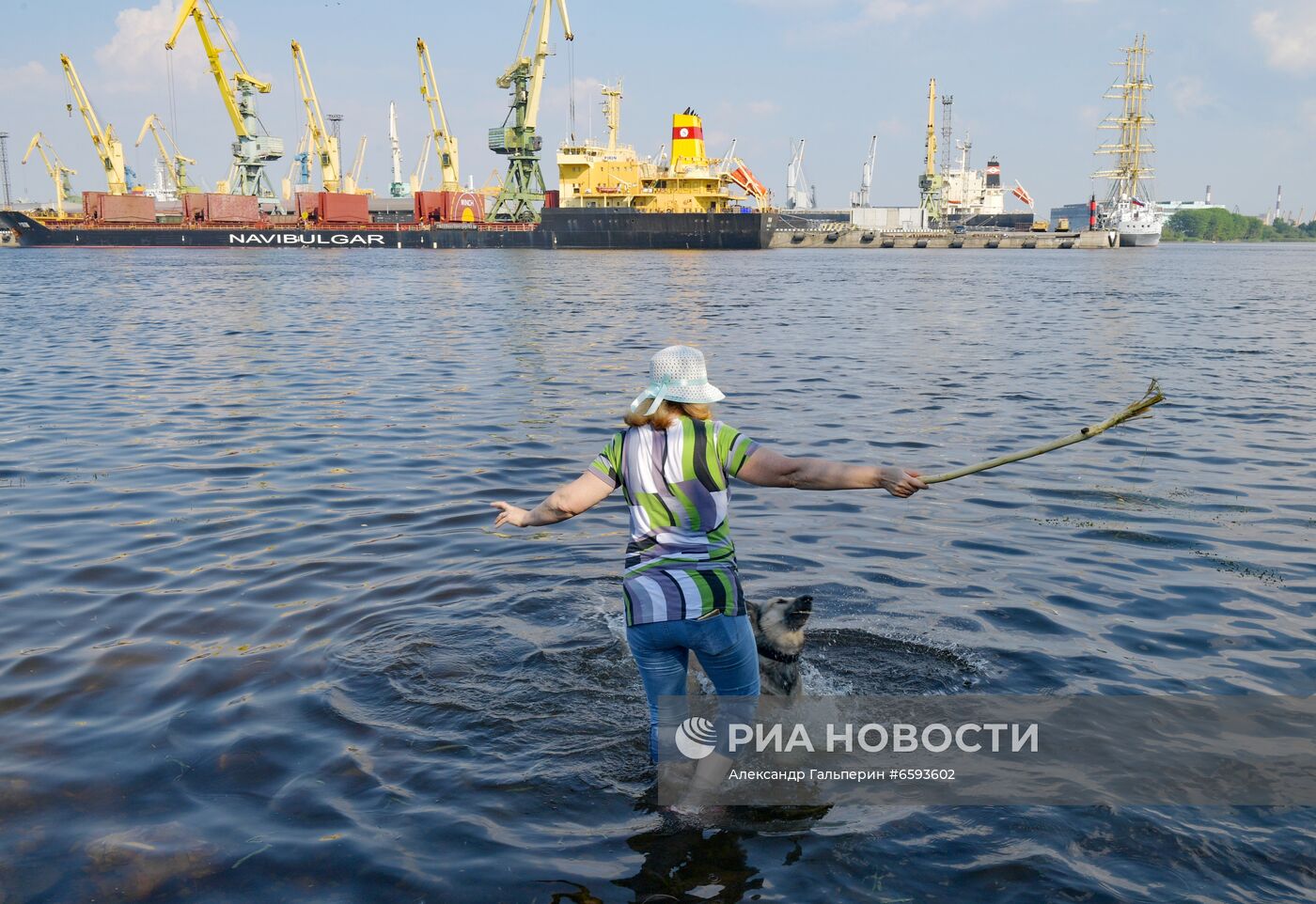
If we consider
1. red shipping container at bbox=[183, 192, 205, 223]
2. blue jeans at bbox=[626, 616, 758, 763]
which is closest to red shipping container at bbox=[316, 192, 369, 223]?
→ red shipping container at bbox=[183, 192, 205, 223]

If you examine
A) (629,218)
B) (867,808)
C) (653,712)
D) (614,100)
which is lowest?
(867,808)

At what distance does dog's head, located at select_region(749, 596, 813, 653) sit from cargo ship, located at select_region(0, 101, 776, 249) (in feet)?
276

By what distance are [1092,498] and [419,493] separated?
6.91 metres

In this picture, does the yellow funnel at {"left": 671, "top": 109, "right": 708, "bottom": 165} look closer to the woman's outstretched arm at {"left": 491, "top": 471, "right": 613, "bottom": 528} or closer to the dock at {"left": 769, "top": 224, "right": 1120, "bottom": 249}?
the dock at {"left": 769, "top": 224, "right": 1120, "bottom": 249}

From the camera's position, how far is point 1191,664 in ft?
19.8

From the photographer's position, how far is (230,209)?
90938 mm

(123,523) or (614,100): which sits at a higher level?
(614,100)

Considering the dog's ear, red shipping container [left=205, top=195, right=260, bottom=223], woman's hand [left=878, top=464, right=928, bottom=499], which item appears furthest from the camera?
red shipping container [left=205, top=195, right=260, bottom=223]

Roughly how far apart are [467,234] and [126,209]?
31540mm

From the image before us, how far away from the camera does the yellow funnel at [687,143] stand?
87.3 metres

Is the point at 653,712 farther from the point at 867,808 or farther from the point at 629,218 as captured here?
the point at 629,218

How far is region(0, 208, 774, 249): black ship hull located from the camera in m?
86.7

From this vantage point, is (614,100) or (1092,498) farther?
(614,100)

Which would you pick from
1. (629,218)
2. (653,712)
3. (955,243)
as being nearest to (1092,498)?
(653,712)
